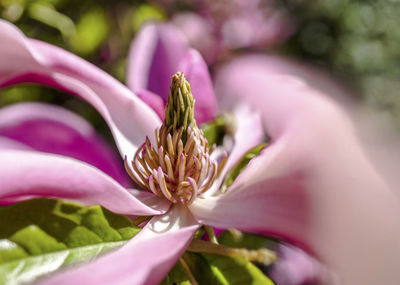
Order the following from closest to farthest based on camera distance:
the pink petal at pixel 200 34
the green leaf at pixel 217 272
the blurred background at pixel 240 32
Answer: the green leaf at pixel 217 272 < the blurred background at pixel 240 32 < the pink petal at pixel 200 34

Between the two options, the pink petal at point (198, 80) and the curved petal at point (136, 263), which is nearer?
the curved petal at point (136, 263)

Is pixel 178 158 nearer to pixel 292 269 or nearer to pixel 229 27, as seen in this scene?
pixel 292 269

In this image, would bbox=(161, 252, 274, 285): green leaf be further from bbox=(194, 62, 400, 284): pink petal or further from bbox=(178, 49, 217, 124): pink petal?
bbox=(178, 49, 217, 124): pink petal

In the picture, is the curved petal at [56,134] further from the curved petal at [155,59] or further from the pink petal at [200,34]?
the pink petal at [200,34]

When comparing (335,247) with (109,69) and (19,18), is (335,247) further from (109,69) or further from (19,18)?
(109,69)

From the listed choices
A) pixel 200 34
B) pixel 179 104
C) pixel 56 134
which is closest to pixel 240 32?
pixel 200 34

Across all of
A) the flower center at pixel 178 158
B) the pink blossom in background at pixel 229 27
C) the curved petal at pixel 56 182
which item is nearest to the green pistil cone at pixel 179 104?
the flower center at pixel 178 158

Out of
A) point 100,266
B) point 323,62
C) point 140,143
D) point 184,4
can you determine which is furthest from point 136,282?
point 323,62
